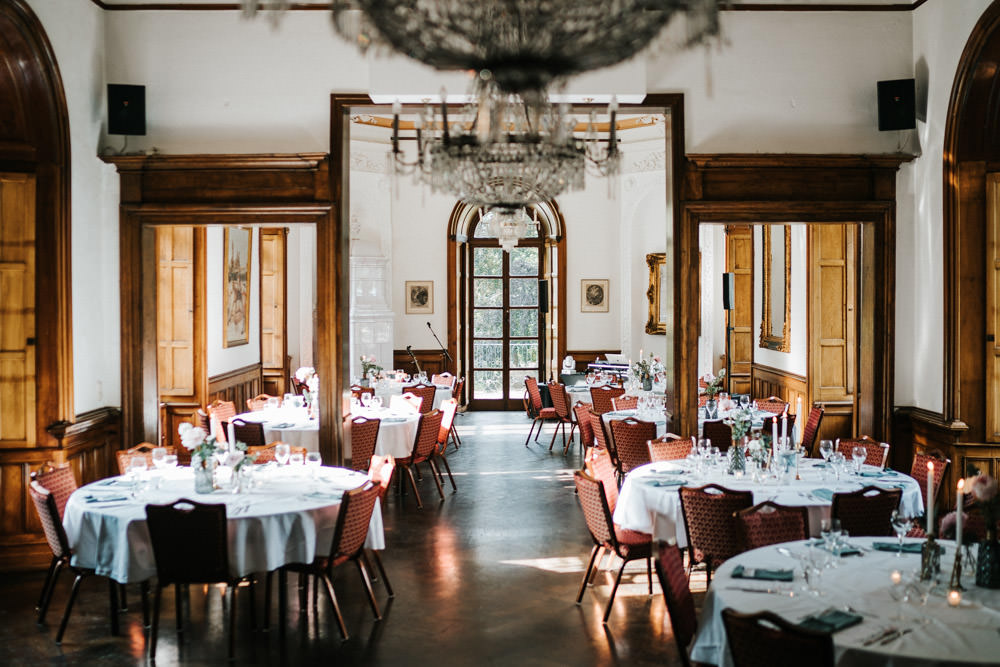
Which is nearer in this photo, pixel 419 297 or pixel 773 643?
pixel 773 643

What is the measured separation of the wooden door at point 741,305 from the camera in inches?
537

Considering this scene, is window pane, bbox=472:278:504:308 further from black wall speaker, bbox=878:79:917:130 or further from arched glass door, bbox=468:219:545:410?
black wall speaker, bbox=878:79:917:130

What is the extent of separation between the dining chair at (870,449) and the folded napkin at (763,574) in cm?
311

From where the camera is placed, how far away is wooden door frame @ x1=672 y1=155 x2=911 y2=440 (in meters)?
8.23

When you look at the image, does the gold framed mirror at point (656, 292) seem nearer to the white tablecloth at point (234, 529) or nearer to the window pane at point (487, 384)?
the window pane at point (487, 384)

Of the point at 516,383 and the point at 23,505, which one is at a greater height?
the point at 516,383

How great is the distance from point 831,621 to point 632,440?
15.5ft

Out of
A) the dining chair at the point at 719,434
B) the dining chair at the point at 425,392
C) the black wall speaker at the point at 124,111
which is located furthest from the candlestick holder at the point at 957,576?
the dining chair at the point at 425,392

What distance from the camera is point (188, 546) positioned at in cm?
518

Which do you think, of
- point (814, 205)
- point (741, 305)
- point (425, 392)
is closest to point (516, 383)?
point (741, 305)

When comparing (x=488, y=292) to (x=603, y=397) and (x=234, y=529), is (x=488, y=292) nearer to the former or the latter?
(x=603, y=397)

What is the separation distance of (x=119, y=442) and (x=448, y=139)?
4.95 m

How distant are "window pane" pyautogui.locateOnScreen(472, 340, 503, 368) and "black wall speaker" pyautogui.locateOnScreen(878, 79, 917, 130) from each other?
399 inches

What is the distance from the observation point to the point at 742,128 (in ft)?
27.3
